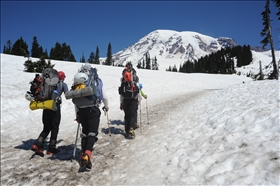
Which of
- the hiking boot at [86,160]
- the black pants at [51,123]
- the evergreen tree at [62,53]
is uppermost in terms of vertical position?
the evergreen tree at [62,53]

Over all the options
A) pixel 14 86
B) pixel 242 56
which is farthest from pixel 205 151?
pixel 242 56

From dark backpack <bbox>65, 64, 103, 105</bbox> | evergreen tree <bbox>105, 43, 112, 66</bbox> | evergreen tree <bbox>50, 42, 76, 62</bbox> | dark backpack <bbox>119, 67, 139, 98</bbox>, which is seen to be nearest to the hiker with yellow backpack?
dark backpack <bbox>65, 64, 103, 105</bbox>

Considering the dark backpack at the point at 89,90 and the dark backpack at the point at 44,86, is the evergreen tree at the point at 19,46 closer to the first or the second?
the dark backpack at the point at 44,86

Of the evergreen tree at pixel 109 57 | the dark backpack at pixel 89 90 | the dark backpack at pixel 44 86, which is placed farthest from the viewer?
the evergreen tree at pixel 109 57

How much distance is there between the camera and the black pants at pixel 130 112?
294 inches

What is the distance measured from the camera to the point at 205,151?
455 cm

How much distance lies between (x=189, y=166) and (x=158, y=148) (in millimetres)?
1718

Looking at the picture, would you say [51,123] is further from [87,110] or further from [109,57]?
[109,57]

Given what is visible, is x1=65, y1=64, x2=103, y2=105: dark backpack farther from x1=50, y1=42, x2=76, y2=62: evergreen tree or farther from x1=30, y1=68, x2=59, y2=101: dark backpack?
x1=50, y1=42, x2=76, y2=62: evergreen tree

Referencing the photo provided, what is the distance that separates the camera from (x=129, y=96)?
24.8 ft

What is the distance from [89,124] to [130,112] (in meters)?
2.61

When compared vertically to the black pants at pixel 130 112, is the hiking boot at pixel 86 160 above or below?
below

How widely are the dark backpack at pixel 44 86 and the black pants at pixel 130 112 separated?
9.49 ft

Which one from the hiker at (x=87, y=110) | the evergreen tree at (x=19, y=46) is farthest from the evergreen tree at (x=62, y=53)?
the hiker at (x=87, y=110)
